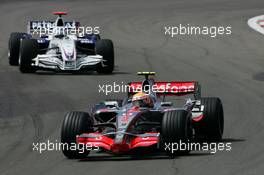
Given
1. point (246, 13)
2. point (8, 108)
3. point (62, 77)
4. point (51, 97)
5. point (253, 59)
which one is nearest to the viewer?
point (8, 108)

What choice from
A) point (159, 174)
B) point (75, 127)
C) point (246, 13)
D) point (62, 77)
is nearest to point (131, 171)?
point (159, 174)

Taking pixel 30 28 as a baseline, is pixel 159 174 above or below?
below

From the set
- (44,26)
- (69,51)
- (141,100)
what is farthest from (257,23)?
(141,100)

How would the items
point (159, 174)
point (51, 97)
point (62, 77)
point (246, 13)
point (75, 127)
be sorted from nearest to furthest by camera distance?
point (159, 174) < point (75, 127) < point (51, 97) < point (62, 77) < point (246, 13)

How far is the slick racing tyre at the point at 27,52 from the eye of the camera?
28641 mm

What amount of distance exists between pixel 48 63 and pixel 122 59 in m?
4.77

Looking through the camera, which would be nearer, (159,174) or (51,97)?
(159,174)

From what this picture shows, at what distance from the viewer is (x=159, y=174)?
14984mm

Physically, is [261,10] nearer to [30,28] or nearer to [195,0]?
[195,0]

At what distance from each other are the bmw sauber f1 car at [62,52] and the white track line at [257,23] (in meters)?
10.1

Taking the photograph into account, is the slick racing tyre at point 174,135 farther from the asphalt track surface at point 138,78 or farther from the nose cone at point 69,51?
the nose cone at point 69,51

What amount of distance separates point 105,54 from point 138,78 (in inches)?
53.7

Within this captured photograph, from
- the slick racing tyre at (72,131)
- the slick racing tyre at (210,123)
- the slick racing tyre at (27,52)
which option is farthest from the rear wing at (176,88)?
the slick racing tyre at (27,52)

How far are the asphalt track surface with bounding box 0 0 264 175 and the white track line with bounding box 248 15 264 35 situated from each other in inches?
16.7
